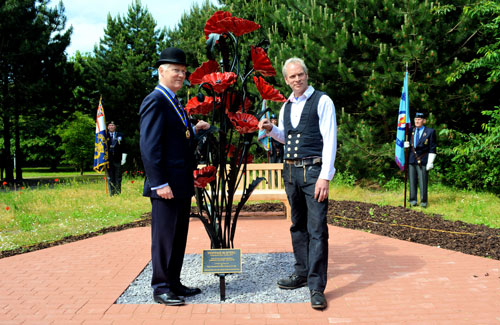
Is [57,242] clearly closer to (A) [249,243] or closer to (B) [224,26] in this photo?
(A) [249,243]

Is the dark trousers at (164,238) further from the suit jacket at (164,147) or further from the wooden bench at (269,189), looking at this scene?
the wooden bench at (269,189)

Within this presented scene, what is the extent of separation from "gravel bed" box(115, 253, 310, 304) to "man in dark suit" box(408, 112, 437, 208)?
194 inches

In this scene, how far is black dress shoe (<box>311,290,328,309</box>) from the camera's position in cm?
301

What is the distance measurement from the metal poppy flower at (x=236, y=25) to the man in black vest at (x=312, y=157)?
1.54ft

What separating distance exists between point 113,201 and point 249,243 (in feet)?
17.4

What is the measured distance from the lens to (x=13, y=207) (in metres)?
8.35

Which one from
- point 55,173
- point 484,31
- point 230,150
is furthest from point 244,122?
point 55,173

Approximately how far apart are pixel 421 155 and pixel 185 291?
6.60 metres

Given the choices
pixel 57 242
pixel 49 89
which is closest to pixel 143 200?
pixel 57 242

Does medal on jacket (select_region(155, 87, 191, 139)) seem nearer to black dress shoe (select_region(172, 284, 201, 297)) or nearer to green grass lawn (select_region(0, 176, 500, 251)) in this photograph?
black dress shoe (select_region(172, 284, 201, 297))

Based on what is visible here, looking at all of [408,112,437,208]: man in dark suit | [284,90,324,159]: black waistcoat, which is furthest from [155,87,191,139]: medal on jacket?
[408,112,437,208]: man in dark suit

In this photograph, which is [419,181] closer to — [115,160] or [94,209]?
[94,209]

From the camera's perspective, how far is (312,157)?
10.6 feet

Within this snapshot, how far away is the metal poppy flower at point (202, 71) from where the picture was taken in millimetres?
3174
